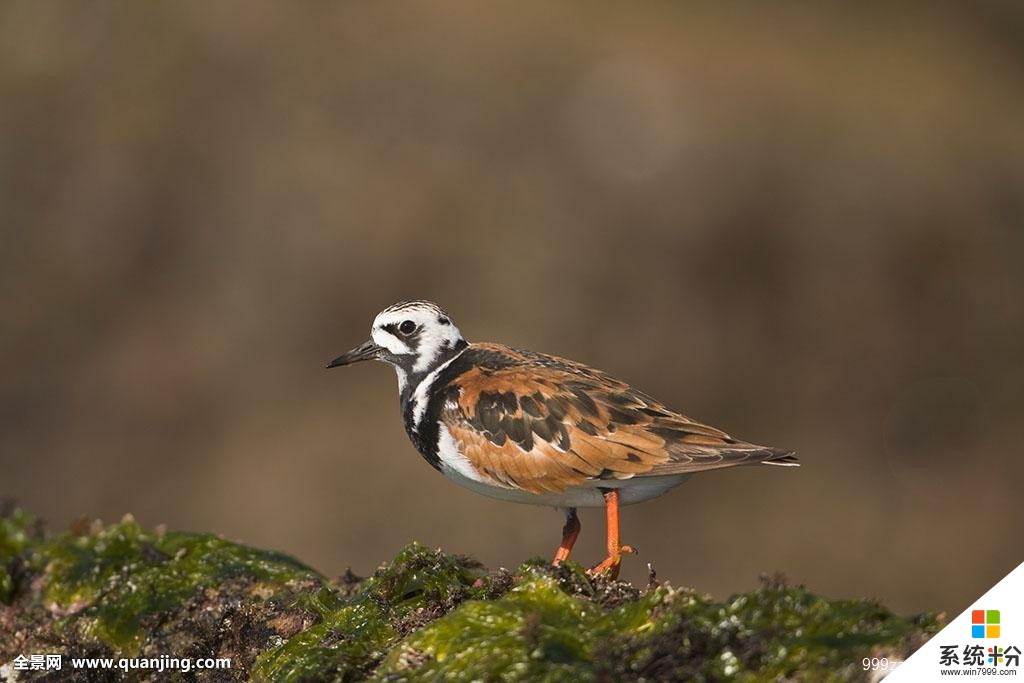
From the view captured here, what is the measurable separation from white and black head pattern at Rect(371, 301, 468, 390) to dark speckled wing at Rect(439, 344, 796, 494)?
0.47 m

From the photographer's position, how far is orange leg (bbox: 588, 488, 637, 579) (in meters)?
8.54

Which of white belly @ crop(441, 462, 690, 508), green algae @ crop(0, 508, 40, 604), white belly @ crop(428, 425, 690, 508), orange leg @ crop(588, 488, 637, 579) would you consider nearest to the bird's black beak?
white belly @ crop(428, 425, 690, 508)

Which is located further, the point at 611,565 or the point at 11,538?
the point at 11,538

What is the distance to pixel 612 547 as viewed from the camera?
28.5 feet

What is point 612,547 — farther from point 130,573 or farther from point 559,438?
point 130,573

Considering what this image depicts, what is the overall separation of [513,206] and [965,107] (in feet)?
43.6

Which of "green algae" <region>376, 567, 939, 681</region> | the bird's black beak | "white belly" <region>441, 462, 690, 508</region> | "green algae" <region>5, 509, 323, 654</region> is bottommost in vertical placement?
"green algae" <region>376, 567, 939, 681</region>

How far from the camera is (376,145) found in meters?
28.5

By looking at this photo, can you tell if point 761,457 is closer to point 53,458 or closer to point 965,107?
point 53,458

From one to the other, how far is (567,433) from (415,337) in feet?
5.89

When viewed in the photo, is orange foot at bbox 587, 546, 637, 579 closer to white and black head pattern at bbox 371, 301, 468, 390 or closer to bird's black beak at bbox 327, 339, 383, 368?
white and black head pattern at bbox 371, 301, 468, 390

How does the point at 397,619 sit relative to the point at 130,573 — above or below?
below

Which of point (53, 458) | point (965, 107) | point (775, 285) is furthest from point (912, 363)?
point (53, 458)

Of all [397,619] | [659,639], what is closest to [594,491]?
[397,619]
